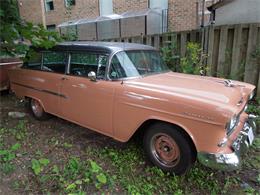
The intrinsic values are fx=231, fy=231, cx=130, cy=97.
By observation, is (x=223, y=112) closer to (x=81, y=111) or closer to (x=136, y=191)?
(x=136, y=191)

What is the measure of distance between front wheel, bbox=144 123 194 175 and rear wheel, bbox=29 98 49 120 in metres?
2.63

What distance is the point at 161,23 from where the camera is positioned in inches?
411

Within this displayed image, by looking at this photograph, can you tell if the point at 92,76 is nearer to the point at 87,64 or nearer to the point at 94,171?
the point at 87,64

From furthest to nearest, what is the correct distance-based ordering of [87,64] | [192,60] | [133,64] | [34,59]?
[192,60] < [34,59] < [87,64] < [133,64]

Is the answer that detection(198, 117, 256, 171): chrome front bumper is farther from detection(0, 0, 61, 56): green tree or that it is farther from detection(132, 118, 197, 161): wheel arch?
detection(0, 0, 61, 56): green tree

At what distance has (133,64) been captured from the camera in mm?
3525

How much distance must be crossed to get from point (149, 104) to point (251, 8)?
471cm

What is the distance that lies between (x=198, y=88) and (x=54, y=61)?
2.73 metres

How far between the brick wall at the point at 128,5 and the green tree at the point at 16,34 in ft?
25.1

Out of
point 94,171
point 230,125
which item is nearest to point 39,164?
point 94,171

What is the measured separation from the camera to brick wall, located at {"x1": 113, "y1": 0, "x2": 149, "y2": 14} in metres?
11.0

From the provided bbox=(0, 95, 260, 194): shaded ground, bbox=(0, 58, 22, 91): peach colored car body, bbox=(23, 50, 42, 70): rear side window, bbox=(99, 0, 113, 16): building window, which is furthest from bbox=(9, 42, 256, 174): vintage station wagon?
bbox=(99, 0, 113, 16): building window

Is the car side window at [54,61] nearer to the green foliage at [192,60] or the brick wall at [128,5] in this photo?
the green foliage at [192,60]

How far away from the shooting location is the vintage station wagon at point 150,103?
8.29ft
